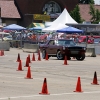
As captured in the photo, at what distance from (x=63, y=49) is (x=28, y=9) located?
215 feet

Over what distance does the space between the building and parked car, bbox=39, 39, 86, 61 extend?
6054cm

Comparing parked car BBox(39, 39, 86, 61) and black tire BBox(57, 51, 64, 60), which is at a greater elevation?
parked car BBox(39, 39, 86, 61)

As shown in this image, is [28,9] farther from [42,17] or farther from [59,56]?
[59,56]

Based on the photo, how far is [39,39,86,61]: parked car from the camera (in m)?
32.4

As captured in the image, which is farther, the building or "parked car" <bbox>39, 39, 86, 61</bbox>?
the building

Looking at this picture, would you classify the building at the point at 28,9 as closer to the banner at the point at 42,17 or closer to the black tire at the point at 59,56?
the banner at the point at 42,17

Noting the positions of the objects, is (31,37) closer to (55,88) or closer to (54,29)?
(54,29)

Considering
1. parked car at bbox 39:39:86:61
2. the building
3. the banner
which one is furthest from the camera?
the building

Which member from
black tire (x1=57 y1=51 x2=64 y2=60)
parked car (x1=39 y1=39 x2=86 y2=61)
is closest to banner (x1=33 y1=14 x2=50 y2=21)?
parked car (x1=39 y1=39 x2=86 y2=61)

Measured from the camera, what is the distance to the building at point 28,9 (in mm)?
95875

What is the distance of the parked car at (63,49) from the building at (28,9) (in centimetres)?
6054

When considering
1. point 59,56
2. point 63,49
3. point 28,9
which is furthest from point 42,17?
point 63,49

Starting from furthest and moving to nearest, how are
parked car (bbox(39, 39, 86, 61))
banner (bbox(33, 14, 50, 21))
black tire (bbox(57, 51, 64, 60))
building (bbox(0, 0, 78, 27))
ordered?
building (bbox(0, 0, 78, 27)) → banner (bbox(33, 14, 50, 21)) → black tire (bbox(57, 51, 64, 60)) → parked car (bbox(39, 39, 86, 61))

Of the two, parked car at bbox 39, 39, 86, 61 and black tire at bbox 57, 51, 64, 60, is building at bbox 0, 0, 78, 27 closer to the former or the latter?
parked car at bbox 39, 39, 86, 61
